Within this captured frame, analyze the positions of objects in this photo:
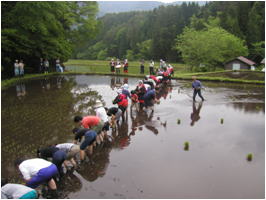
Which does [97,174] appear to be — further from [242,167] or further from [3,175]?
[242,167]

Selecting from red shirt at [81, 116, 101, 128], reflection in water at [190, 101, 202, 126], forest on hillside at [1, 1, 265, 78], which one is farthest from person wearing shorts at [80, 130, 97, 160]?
forest on hillside at [1, 1, 265, 78]

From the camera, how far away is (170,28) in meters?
74.6

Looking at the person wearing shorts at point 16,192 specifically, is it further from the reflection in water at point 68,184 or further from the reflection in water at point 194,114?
the reflection in water at point 194,114

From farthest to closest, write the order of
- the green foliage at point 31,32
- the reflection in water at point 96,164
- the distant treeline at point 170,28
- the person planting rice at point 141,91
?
1. the distant treeline at point 170,28
2. the green foliage at point 31,32
3. the person planting rice at point 141,91
4. the reflection in water at point 96,164

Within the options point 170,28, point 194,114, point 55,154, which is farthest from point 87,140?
point 170,28

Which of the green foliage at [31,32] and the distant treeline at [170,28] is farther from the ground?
the distant treeline at [170,28]

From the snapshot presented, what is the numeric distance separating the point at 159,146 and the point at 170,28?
69.1 meters

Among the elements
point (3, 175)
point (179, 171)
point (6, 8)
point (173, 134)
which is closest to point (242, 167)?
point (179, 171)

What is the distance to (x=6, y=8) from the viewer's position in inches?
926

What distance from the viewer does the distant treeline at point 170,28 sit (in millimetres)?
55375

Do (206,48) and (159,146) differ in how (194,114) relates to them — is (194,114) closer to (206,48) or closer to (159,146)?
(159,146)

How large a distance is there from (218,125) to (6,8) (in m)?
20.5

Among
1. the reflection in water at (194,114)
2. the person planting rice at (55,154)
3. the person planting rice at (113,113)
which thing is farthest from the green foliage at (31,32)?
the person planting rice at (55,154)

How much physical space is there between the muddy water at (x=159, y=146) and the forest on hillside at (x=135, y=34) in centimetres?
892
